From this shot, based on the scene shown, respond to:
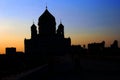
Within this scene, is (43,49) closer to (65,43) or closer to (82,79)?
(65,43)

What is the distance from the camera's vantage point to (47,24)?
258ft

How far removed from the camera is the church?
79.9 metres

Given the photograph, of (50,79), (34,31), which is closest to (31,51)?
(34,31)

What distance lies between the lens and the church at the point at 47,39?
7993 centimetres

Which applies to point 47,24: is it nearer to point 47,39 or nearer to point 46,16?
Result: point 46,16

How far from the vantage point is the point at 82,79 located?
11859 mm

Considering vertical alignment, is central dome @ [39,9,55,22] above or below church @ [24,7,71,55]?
above

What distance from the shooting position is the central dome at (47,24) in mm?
78875

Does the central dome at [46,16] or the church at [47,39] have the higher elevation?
the central dome at [46,16]

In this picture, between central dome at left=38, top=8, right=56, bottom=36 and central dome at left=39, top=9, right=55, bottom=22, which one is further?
central dome at left=39, top=9, right=55, bottom=22

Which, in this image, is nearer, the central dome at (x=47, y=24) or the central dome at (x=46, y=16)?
the central dome at (x=47, y=24)

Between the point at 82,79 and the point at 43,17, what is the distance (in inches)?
2719

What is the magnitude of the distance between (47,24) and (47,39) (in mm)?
8370

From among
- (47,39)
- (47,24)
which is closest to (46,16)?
(47,24)
